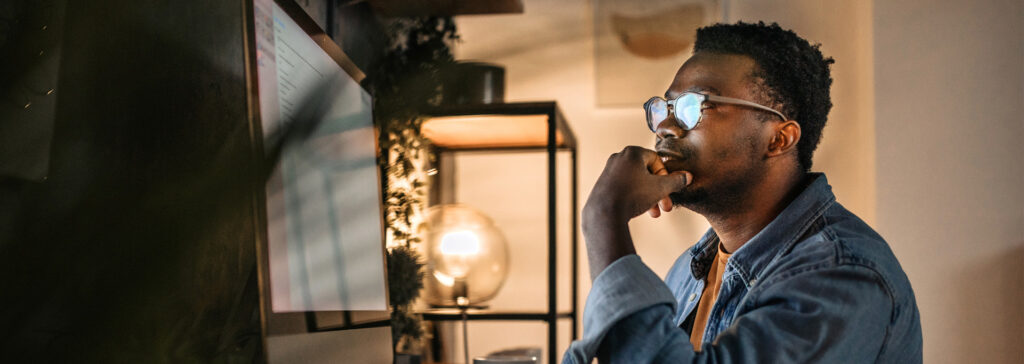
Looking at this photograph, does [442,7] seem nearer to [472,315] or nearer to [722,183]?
[472,315]

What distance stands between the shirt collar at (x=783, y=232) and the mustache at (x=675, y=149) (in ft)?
0.47

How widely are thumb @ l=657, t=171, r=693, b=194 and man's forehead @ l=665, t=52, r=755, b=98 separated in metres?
0.12

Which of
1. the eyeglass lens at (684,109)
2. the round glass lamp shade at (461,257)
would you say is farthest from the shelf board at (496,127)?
the eyeglass lens at (684,109)

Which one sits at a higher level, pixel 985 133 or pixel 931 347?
pixel 985 133

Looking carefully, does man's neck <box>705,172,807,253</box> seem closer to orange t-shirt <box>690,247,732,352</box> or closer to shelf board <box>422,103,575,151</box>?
orange t-shirt <box>690,247,732,352</box>

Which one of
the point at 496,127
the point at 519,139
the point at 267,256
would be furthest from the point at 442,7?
the point at 267,256

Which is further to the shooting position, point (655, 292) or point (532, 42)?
point (532, 42)

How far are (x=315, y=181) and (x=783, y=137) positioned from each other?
834 mm

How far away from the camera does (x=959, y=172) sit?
185cm

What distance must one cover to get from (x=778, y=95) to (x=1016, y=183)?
120 centimetres

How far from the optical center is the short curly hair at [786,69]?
1001 millimetres

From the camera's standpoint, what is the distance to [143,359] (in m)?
0.14

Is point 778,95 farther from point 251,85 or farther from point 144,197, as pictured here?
point 144,197

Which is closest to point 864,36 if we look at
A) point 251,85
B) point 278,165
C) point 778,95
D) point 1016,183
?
point 1016,183
